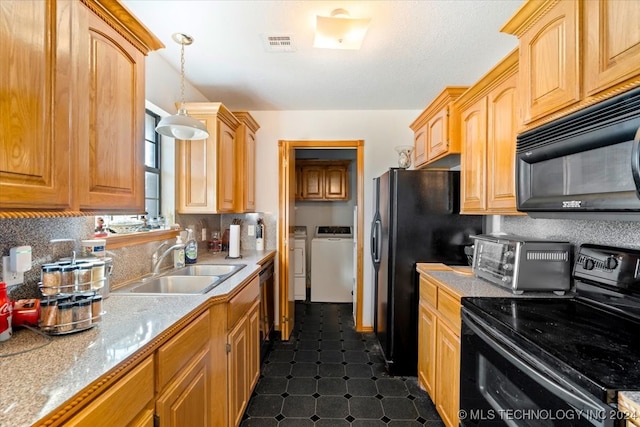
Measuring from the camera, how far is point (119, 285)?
1.54 meters

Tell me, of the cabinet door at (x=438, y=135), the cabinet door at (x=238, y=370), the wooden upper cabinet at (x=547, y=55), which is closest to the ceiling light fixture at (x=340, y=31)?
the wooden upper cabinet at (x=547, y=55)

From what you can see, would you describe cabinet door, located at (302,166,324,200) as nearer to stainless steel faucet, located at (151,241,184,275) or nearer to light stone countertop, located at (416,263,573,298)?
light stone countertop, located at (416,263,573,298)

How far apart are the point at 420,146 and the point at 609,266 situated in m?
1.74

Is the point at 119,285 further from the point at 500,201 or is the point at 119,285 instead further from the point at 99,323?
the point at 500,201

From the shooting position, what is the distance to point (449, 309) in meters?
1.57

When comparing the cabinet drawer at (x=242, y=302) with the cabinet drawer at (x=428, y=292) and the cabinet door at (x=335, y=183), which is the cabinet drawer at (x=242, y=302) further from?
the cabinet door at (x=335, y=183)

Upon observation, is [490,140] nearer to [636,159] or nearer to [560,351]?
[636,159]

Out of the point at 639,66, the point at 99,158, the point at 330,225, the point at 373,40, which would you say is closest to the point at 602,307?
the point at 639,66

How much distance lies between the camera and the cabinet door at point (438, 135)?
2086 mm

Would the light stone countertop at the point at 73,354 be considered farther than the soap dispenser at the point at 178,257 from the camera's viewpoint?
No

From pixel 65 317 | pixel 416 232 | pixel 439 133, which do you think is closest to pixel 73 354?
pixel 65 317

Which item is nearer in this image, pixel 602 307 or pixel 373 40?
pixel 602 307

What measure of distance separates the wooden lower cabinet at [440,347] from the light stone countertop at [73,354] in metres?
1.30

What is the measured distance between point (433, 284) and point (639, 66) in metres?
1.35
